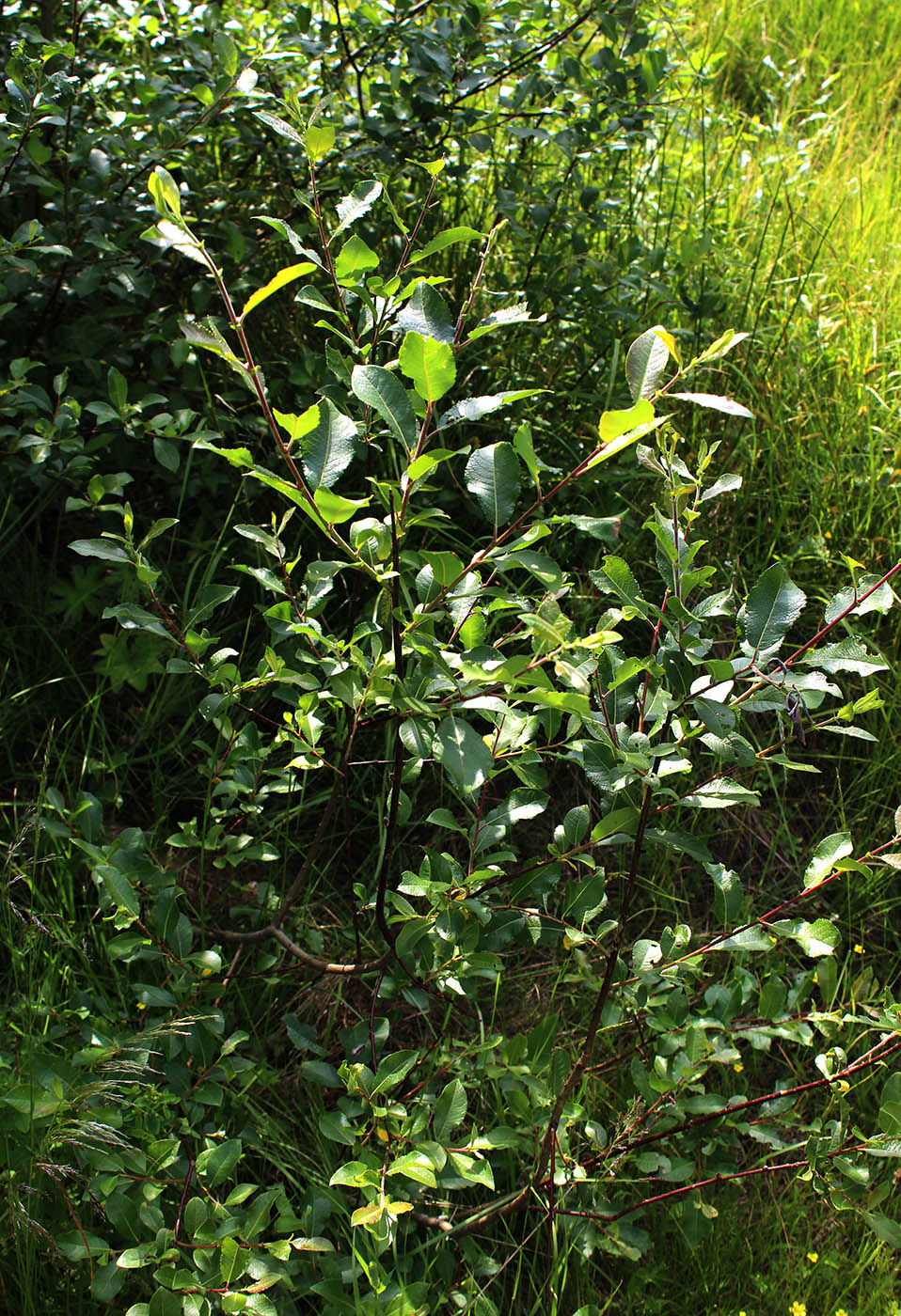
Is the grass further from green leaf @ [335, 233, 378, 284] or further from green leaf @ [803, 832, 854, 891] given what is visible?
green leaf @ [335, 233, 378, 284]

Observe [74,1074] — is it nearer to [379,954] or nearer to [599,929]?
[379,954]

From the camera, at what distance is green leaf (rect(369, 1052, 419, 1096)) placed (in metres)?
1.38

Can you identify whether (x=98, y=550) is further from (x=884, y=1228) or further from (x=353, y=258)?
(x=884, y=1228)

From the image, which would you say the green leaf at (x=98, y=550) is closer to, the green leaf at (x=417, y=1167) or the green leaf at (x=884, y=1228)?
the green leaf at (x=417, y=1167)

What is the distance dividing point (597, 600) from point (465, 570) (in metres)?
1.05

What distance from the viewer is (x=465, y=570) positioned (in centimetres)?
122

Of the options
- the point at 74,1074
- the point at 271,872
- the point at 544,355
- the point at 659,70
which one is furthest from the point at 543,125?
the point at 74,1074

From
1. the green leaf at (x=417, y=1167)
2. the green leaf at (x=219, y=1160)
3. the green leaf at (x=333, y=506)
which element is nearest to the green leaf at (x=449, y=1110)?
the green leaf at (x=417, y=1167)

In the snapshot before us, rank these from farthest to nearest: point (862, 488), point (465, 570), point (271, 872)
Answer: point (862, 488) → point (271, 872) → point (465, 570)

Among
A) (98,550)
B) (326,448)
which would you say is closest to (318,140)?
(326,448)

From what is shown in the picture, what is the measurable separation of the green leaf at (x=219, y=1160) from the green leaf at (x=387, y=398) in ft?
3.21

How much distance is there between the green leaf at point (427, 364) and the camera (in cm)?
104

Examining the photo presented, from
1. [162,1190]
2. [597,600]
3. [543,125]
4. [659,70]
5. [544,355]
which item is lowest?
[162,1190]

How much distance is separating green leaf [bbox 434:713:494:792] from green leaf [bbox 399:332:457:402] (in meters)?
→ 0.34
